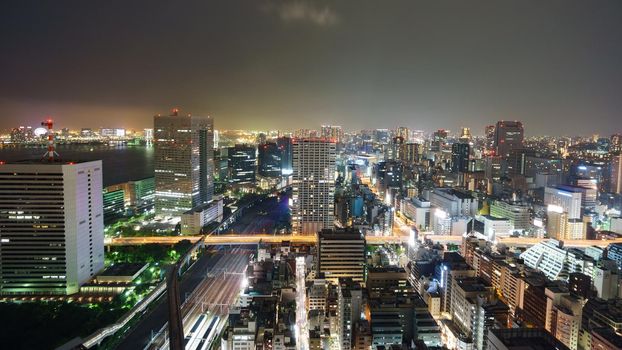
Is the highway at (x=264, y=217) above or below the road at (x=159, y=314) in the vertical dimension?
above

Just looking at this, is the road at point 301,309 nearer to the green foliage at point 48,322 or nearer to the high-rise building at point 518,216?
the green foliage at point 48,322

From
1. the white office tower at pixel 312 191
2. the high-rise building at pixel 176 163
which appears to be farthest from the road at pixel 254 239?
the high-rise building at pixel 176 163

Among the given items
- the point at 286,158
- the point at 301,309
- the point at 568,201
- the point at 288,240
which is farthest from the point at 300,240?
the point at 286,158

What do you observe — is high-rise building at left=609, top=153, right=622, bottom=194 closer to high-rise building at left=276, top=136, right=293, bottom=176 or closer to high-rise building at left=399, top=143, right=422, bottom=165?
high-rise building at left=399, top=143, right=422, bottom=165

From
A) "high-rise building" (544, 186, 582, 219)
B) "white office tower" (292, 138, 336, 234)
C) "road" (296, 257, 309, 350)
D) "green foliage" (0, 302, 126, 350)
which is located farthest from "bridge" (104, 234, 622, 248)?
"green foliage" (0, 302, 126, 350)

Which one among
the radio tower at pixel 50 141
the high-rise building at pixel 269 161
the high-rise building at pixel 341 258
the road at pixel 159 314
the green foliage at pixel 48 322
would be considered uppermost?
the radio tower at pixel 50 141

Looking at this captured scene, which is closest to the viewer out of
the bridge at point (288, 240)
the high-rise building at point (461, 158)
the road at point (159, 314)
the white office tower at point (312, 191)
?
the road at point (159, 314)
